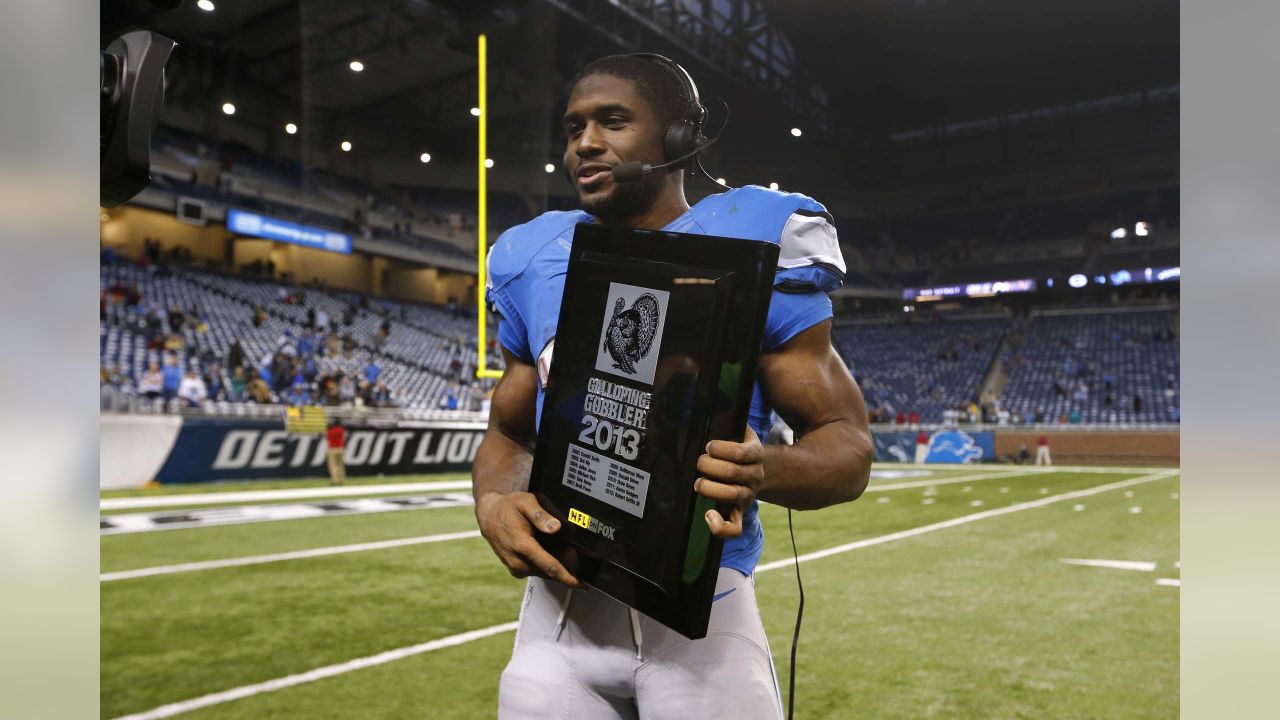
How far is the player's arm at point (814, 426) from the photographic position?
3.47ft

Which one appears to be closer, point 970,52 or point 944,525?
point 944,525

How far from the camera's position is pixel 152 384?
523 inches

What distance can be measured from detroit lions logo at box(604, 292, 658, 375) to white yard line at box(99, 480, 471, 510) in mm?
8597

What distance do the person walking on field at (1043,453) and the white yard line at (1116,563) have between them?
55.4 ft

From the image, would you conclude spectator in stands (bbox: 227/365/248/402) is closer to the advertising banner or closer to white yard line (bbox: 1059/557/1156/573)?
the advertising banner

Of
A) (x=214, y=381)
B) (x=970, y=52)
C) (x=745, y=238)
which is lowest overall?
(x=214, y=381)

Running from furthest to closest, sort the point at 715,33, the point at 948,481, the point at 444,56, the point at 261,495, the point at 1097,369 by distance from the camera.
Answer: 1. the point at 1097,369
2. the point at 444,56
3. the point at 948,481
4. the point at 715,33
5. the point at 261,495

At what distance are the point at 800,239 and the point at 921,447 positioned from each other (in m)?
24.7

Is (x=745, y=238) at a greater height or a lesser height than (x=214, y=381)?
greater

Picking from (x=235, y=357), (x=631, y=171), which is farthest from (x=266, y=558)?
(x=235, y=357)

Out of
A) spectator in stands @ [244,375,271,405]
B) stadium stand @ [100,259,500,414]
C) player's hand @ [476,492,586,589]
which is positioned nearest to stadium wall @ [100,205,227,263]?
stadium stand @ [100,259,500,414]

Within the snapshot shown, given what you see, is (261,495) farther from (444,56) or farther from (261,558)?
(444,56)
